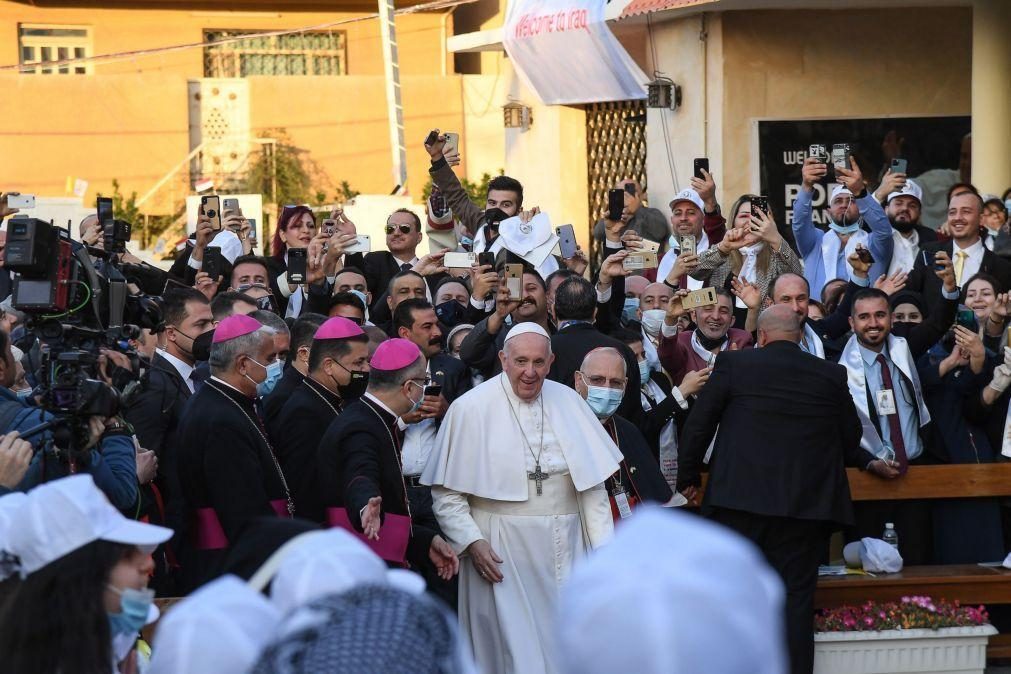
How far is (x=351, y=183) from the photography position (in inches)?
1149

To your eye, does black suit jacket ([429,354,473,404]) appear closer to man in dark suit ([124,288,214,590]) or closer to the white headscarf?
man in dark suit ([124,288,214,590])

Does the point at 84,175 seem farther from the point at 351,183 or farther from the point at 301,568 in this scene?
the point at 301,568

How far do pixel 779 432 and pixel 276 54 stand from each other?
24140mm

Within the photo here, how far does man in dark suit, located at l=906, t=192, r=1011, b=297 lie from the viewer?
9.70 meters

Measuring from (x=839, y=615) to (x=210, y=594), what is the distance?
5.63 meters

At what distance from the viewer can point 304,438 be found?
648 centimetres

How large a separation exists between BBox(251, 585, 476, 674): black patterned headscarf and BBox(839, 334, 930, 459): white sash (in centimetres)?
625

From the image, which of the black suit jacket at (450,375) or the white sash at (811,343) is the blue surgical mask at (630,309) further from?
the black suit jacket at (450,375)

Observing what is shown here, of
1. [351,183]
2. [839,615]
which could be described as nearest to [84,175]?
[351,183]

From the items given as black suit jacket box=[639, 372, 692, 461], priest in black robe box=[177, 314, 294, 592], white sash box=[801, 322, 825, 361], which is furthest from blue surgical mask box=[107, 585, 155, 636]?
white sash box=[801, 322, 825, 361]

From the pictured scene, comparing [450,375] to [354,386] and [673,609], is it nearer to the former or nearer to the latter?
[354,386]

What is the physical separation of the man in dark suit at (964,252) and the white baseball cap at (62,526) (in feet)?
24.2

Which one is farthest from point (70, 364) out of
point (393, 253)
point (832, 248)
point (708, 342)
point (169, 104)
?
point (169, 104)

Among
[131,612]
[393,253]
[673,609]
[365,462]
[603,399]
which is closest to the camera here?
[673,609]
